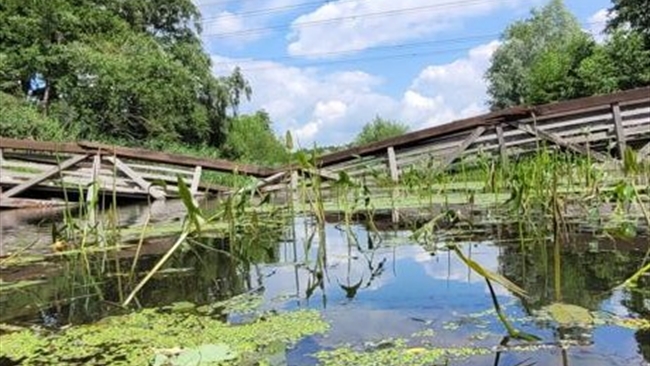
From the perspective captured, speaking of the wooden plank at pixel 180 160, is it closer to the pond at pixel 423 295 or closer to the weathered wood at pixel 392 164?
the weathered wood at pixel 392 164

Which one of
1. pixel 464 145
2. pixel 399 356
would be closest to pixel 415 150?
pixel 464 145

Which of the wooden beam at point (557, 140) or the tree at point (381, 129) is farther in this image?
the tree at point (381, 129)

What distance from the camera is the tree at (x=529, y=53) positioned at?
105ft

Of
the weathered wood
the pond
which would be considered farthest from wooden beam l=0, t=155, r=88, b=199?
the pond

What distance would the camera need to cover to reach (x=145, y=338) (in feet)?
5.96

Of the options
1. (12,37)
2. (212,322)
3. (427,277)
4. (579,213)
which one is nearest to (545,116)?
(579,213)

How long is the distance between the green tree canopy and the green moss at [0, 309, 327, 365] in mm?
17200

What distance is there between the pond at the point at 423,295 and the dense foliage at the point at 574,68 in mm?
20738

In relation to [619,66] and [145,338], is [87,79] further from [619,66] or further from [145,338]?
[145,338]

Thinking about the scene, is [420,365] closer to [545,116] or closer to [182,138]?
[545,116]

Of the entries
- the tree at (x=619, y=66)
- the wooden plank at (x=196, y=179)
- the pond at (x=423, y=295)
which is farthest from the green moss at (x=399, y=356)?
the tree at (x=619, y=66)

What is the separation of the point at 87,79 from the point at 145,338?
18340 millimetres

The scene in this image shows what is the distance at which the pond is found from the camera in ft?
4.99

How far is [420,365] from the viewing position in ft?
4.66
